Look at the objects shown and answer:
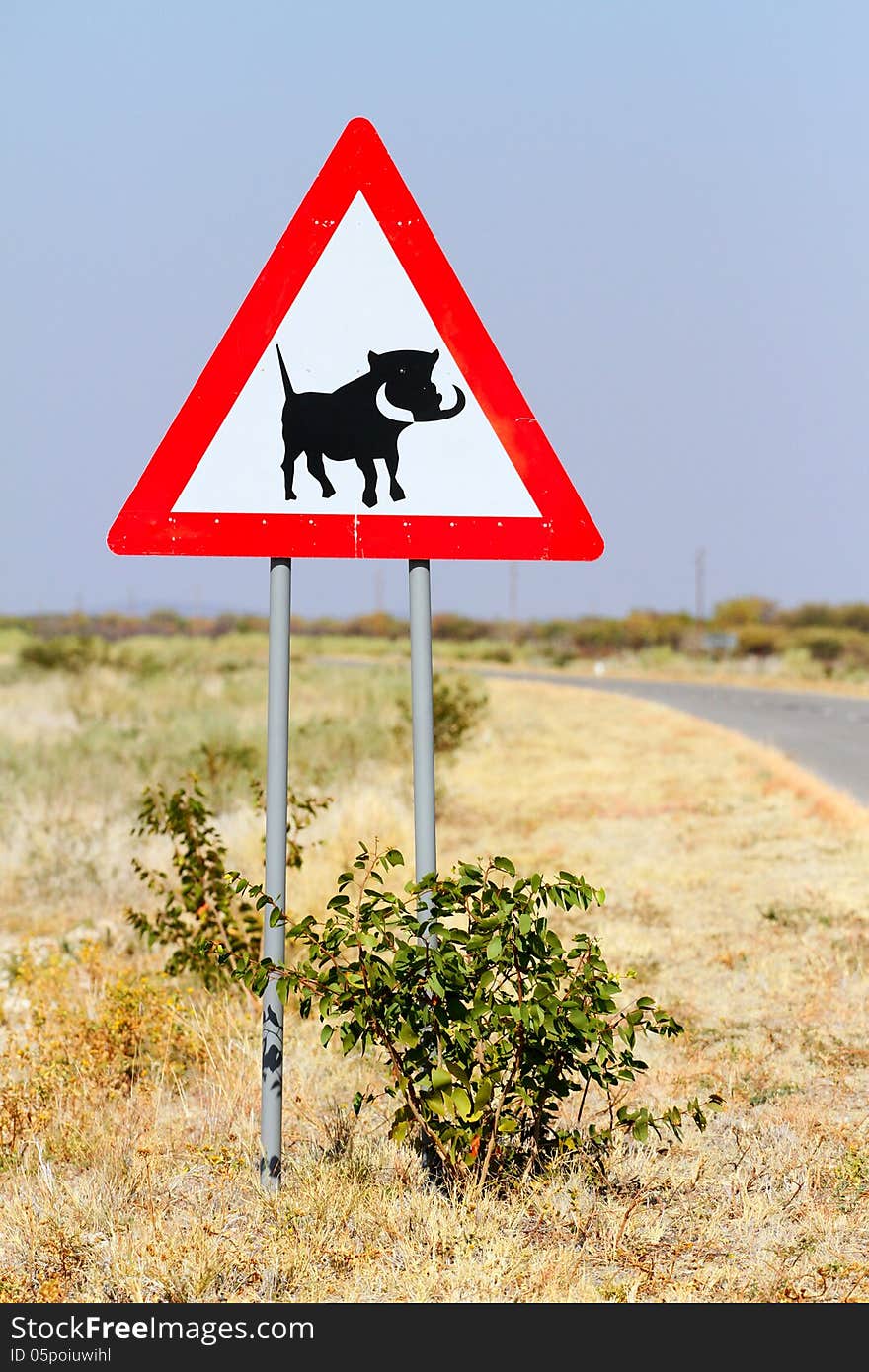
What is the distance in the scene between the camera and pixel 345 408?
3.02 meters

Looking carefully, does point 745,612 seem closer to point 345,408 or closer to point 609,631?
point 609,631

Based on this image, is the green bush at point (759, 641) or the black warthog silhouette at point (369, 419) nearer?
the black warthog silhouette at point (369, 419)

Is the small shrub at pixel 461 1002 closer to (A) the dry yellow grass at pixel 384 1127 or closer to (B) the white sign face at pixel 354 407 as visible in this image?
(A) the dry yellow grass at pixel 384 1127

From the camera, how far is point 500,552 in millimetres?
3039

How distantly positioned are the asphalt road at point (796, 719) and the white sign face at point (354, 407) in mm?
10120

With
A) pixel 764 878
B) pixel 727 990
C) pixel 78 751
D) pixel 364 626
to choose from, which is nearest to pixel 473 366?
pixel 727 990

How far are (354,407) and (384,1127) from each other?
6.47 feet

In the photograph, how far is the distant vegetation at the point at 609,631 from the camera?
7019 cm

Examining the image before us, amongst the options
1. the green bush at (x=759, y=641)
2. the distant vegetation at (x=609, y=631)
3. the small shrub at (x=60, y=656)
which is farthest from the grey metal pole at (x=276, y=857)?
the green bush at (x=759, y=641)

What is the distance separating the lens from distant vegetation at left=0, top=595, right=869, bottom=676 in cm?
7019

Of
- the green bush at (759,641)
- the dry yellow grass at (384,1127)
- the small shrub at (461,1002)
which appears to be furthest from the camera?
the green bush at (759,641)

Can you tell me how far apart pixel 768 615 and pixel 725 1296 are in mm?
102583

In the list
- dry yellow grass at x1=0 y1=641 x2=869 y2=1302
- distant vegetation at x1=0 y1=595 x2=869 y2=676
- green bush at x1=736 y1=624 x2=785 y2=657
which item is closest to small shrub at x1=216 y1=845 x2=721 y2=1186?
dry yellow grass at x1=0 y1=641 x2=869 y2=1302

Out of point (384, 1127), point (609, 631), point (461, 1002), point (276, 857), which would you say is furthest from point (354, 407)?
point (609, 631)
